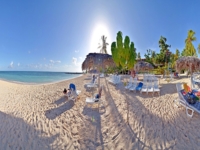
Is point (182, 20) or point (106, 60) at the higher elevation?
point (182, 20)

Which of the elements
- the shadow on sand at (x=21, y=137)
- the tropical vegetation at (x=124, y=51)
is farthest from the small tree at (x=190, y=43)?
the shadow on sand at (x=21, y=137)

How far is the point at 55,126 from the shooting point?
4523 mm

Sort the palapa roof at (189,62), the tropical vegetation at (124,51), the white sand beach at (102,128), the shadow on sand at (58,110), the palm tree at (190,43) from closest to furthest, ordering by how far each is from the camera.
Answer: the white sand beach at (102,128) → the shadow on sand at (58,110) → the palapa roof at (189,62) → the tropical vegetation at (124,51) → the palm tree at (190,43)

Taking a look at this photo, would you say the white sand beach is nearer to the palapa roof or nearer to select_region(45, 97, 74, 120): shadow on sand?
select_region(45, 97, 74, 120): shadow on sand

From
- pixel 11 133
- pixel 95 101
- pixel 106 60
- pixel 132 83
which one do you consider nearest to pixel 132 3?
pixel 132 83

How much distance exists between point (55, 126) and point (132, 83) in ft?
21.9

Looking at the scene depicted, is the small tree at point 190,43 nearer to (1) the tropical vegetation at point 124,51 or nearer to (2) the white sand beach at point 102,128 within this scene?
(1) the tropical vegetation at point 124,51

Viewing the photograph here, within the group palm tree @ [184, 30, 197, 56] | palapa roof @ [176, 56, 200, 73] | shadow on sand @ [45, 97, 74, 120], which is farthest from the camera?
palm tree @ [184, 30, 197, 56]

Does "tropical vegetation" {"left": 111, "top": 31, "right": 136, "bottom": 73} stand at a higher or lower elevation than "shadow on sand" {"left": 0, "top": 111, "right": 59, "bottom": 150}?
higher

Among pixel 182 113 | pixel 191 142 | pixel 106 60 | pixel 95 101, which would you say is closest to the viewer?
pixel 191 142

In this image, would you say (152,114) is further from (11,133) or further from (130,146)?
(11,133)

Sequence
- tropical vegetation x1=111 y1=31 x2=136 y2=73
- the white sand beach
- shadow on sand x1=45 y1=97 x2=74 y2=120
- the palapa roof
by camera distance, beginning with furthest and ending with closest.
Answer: tropical vegetation x1=111 y1=31 x2=136 y2=73, the palapa roof, shadow on sand x1=45 y1=97 x2=74 y2=120, the white sand beach

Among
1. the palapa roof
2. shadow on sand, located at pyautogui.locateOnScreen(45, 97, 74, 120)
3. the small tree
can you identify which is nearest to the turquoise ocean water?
shadow on sand, located at pyautogui.locateOnScreen(45, 97, 74, 120)

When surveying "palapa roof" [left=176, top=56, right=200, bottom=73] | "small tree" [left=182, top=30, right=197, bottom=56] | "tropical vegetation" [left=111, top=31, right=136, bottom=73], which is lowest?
"palapa roof" [left=176, top=56, right=200, bottom=73]
